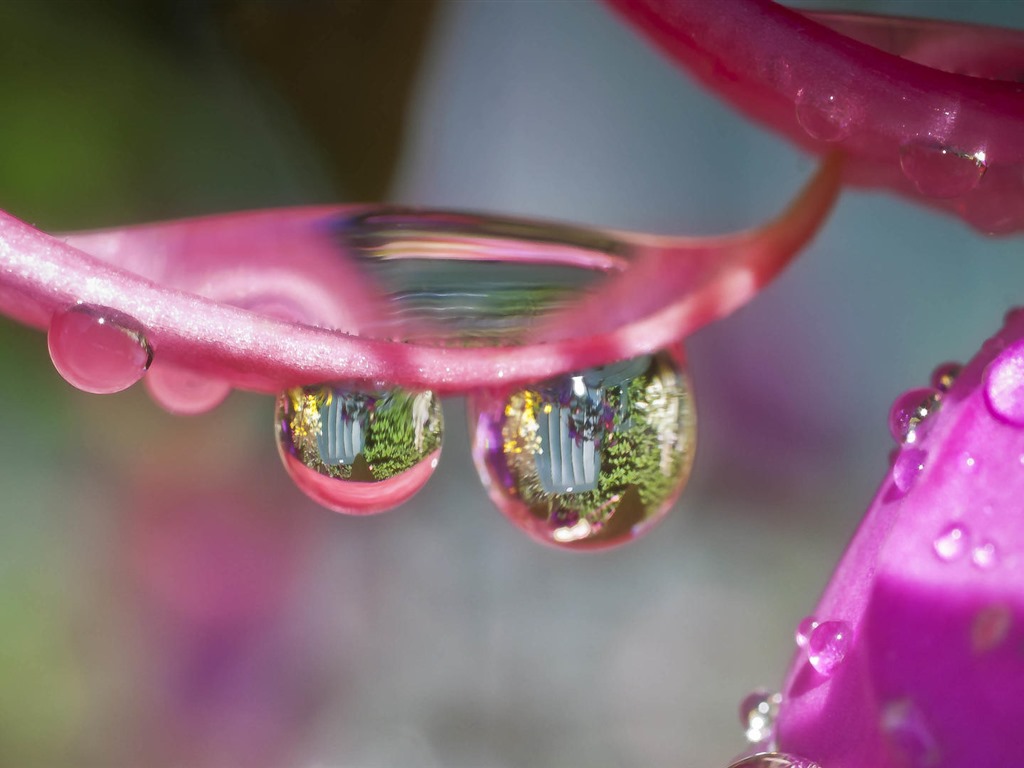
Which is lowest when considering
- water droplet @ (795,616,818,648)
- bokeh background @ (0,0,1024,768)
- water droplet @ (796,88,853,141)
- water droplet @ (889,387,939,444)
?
water droplet @ (795,616,818,648)

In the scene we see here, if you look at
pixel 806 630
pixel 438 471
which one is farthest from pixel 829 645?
pixel 438 471

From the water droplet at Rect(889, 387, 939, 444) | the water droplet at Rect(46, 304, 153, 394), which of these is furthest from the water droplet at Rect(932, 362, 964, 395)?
the water droplet at Rect(46, 304, 153, 394)

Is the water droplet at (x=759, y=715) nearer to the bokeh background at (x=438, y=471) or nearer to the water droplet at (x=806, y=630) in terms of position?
the water droplet at (x=806, y=630)

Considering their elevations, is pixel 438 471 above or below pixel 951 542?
above

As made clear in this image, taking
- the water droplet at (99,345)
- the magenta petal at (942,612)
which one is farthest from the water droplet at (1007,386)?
the water droplet at (99,345)

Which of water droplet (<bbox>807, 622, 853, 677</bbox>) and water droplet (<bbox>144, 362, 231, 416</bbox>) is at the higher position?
water droplet (<bbox>144, 362, 231, 416</bbox>)

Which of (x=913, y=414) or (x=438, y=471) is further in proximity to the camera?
(x=438, y=471)

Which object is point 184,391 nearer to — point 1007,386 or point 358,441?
point 358,441

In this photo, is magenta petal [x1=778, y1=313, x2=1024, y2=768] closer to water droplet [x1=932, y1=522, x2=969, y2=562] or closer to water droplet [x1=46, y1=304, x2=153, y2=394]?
water droplet [x1=932, y1=522, x2=969, y2=562]
